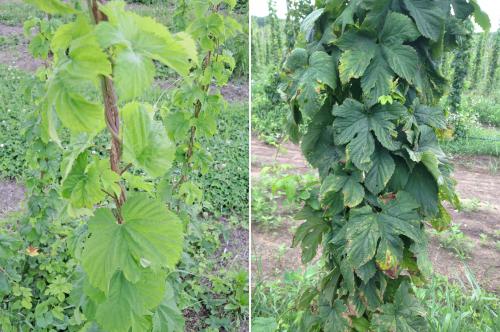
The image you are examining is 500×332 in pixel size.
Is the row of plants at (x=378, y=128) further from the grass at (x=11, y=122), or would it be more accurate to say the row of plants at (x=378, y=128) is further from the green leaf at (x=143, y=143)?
the grass at (x=11, y=122)

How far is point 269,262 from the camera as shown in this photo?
369 cm

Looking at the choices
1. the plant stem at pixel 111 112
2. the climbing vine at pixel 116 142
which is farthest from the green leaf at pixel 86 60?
the plant stem at pixel 111 112

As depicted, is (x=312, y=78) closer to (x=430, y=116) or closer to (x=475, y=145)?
(x=430, y=116)

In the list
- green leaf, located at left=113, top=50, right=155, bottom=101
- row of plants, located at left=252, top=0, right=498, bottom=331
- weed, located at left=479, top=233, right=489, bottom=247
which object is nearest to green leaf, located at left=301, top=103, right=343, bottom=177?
row of plants, located at left=252, top=0, right=498, bottom=331

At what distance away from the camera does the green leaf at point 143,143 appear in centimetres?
108

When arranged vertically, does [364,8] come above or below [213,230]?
above

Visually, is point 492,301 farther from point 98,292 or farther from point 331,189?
point 98,292

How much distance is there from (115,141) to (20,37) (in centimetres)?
557

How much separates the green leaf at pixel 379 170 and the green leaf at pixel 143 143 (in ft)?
2.67

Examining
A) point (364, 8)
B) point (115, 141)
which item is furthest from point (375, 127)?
point (115, 141)

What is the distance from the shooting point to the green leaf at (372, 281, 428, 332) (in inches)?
72.9

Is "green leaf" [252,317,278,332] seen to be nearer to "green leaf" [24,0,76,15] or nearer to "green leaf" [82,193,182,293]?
"green leaf" [82,193,182,293]

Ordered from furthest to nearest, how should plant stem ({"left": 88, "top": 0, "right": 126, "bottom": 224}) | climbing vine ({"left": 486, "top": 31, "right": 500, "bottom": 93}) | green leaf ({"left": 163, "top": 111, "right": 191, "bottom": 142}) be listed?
climbing vine ({"left": 486, "top": 31, "right": 500, "bottom": 93}) → green leaf ({"left": 163, "top": 111, "right": 191, "bottom": 142}) → plant stem ({"left": 88, "top": 0, "right": 126, "bottom": 224})

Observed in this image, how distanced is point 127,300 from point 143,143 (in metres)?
0.39
